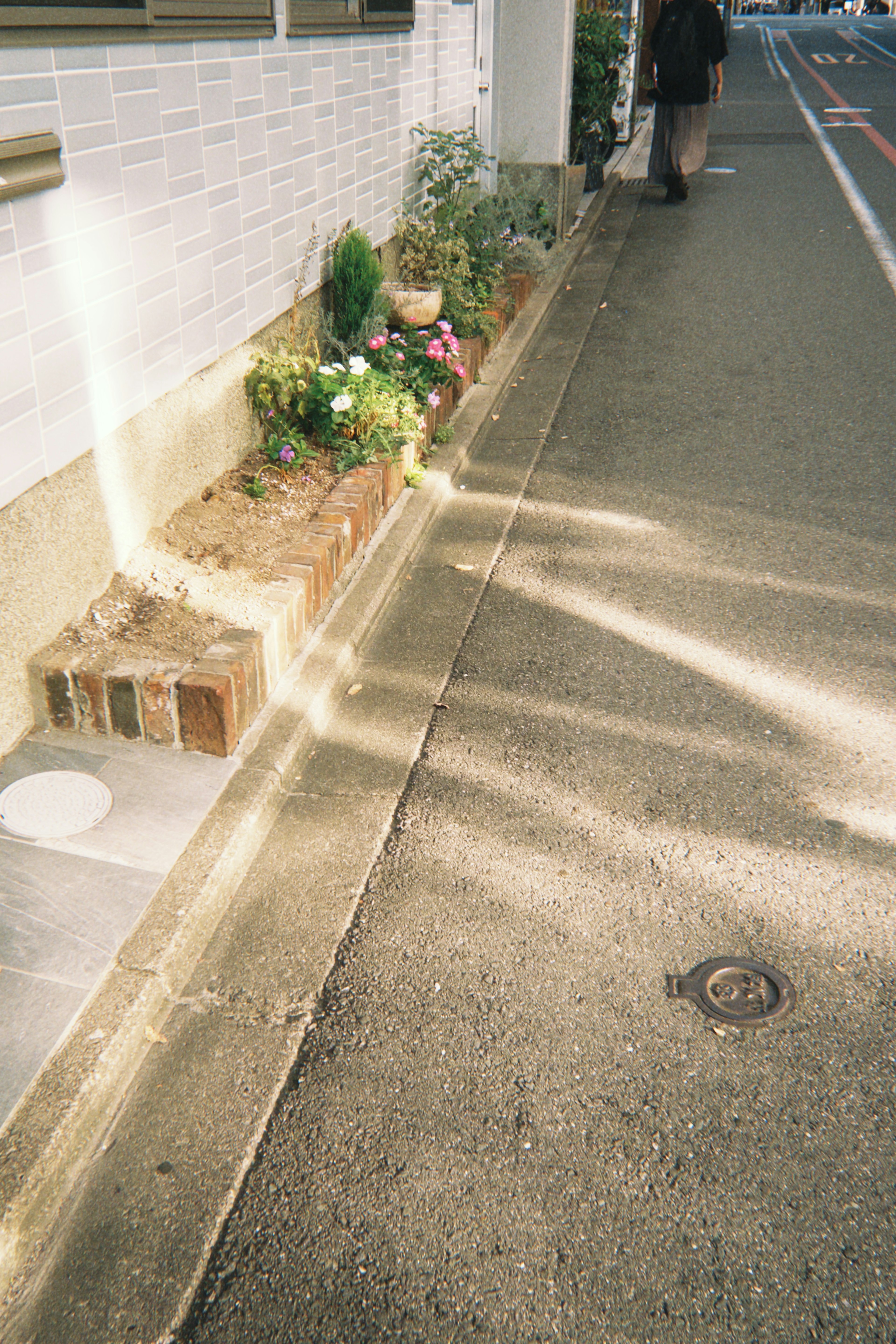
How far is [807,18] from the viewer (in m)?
66.8

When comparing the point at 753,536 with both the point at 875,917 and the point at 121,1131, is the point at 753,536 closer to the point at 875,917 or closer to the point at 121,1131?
the point at 875,917

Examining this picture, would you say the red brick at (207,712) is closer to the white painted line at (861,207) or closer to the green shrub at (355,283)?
the green shrub at (355,283)

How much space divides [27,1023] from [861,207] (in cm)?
1288

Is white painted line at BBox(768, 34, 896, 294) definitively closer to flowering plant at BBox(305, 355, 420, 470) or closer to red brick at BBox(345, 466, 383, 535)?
flowering plant at BBox(305, 355, 420, 470)

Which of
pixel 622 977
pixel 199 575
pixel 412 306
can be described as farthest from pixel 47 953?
pixel 412 306

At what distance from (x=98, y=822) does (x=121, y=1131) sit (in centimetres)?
90

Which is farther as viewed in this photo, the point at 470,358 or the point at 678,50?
the point at 678,50

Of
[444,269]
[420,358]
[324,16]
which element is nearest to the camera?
[324,16]

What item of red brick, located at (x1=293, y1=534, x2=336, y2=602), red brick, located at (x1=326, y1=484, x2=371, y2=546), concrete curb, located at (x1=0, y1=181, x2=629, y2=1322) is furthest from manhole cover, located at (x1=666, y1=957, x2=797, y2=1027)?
red brick, located at (x1=326, y1=484, x2=371, y2=546)

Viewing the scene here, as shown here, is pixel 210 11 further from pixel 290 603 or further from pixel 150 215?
pixel 290 603

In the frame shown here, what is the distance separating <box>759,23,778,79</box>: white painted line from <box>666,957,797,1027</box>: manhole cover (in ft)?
105

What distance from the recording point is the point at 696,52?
11.5 meters

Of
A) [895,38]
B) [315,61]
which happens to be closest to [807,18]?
[895,38]

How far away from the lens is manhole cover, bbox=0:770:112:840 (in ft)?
9.18
